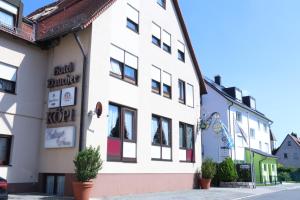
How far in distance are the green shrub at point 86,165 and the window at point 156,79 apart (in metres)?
7.64

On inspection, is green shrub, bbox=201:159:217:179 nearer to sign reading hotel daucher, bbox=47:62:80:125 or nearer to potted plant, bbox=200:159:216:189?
potted plant, bbox=200:159:216:189

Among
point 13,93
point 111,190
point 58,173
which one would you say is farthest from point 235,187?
point 13,93

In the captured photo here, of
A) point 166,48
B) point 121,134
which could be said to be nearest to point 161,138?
point 121,134

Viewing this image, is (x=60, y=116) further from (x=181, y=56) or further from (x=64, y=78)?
(x=181, y=56)

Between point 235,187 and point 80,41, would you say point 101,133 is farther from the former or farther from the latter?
point 235,187

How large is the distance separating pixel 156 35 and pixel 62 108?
28.2ft

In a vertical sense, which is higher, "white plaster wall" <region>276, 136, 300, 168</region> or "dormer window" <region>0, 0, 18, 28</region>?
"dormer window" <region>0, 0, 18, 28</region>

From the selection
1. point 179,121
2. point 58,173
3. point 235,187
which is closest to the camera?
point 58,173

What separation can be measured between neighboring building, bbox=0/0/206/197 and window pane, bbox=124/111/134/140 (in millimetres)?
50

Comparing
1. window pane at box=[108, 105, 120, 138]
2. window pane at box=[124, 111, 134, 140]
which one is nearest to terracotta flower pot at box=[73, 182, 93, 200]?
window pane at box=[108, 105, 120, 138]

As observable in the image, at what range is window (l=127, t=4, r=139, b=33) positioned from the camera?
63.2ft

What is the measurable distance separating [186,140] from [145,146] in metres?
5.50

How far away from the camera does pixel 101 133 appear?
15.8 metres

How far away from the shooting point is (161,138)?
20.7 metres
